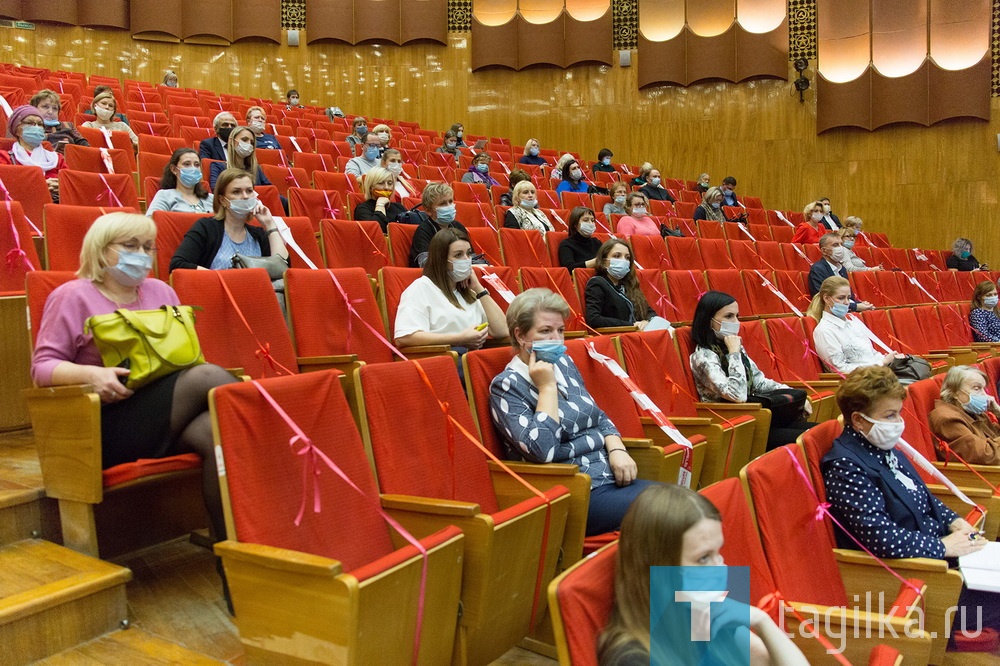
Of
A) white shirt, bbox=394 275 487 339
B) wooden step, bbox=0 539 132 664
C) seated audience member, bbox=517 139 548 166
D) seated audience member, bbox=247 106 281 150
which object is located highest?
seated audience member, bbox=517 139 548 166

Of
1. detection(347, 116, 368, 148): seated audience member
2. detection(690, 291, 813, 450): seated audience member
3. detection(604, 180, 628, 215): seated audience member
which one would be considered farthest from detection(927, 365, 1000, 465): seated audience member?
detection(347, 116, 368, 148): seated audience member

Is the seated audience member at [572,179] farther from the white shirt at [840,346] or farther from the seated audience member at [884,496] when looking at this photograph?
the seated audience member at [884,496]

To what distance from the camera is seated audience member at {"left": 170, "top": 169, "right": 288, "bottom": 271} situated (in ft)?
4.24

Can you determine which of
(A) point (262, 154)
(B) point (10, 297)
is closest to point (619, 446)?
(B) point (10, 297)

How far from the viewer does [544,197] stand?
316cm

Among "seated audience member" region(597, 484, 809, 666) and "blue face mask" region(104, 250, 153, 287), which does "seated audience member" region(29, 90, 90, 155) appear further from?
"seated audience member" region(597, 484, 809, 666)

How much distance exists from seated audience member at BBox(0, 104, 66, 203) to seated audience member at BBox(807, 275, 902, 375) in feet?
5.77

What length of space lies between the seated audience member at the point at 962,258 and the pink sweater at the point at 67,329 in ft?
13.1

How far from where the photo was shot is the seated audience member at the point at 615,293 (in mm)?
1685

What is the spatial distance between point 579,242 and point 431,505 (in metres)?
1.37

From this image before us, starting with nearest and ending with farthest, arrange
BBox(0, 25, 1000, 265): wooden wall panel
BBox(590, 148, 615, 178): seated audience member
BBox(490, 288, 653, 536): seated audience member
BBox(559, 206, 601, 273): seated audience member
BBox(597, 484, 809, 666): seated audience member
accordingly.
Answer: BBox(597, 484, 809, 666): seated audience member → BBox(490, 288, 653, 536): seated audience member → BBox(559, 206, 601, 273): seated audience member → BBox(590, 148, 615, 178): seated audience member → BBox(0, 25, 1000, 265): wooden wall panel

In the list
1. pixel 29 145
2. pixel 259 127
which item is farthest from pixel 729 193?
pixel 29 145

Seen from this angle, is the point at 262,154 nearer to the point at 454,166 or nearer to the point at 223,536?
the point at 454,166

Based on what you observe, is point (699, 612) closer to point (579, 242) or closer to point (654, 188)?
point (579, 242)
